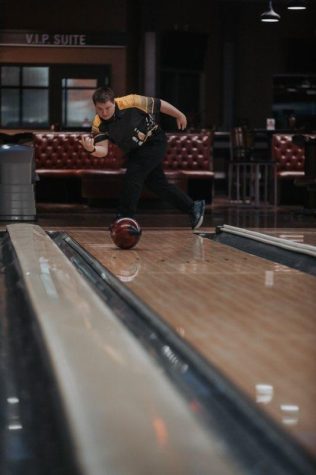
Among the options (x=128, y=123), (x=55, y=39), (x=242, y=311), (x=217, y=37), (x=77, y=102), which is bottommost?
(x=242, y=311)

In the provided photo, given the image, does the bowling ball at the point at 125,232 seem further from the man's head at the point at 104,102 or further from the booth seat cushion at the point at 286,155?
the booth seat cushion at the point at 286,155

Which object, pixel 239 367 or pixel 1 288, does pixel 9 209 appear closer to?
pixel 1 288

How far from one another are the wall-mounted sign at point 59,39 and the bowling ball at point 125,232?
542 inches

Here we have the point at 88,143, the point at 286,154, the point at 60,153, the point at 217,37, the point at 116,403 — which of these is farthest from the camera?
the point at 217,37

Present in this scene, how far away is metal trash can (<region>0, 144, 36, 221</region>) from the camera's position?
10.5m

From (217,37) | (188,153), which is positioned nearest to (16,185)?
(188,153)

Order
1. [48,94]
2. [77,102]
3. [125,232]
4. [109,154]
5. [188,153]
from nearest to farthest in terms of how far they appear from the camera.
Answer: [125,232] < [188,153] < [109,154] < [48,94] < [77,102]

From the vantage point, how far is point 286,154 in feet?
51.4

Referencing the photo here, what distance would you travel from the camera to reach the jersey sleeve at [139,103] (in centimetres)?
750

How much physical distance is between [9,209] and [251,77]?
39.3 feet

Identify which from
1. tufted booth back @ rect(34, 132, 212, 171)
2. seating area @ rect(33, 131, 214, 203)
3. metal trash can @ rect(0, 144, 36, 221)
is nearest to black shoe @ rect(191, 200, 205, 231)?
metal trash can @ rect(0, 144, 36, 221)

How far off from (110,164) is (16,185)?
16.2 feet

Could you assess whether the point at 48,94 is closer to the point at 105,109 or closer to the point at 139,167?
the point at 139,167

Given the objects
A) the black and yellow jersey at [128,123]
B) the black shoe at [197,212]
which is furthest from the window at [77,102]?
the black and yellow jersey at [128,123]
